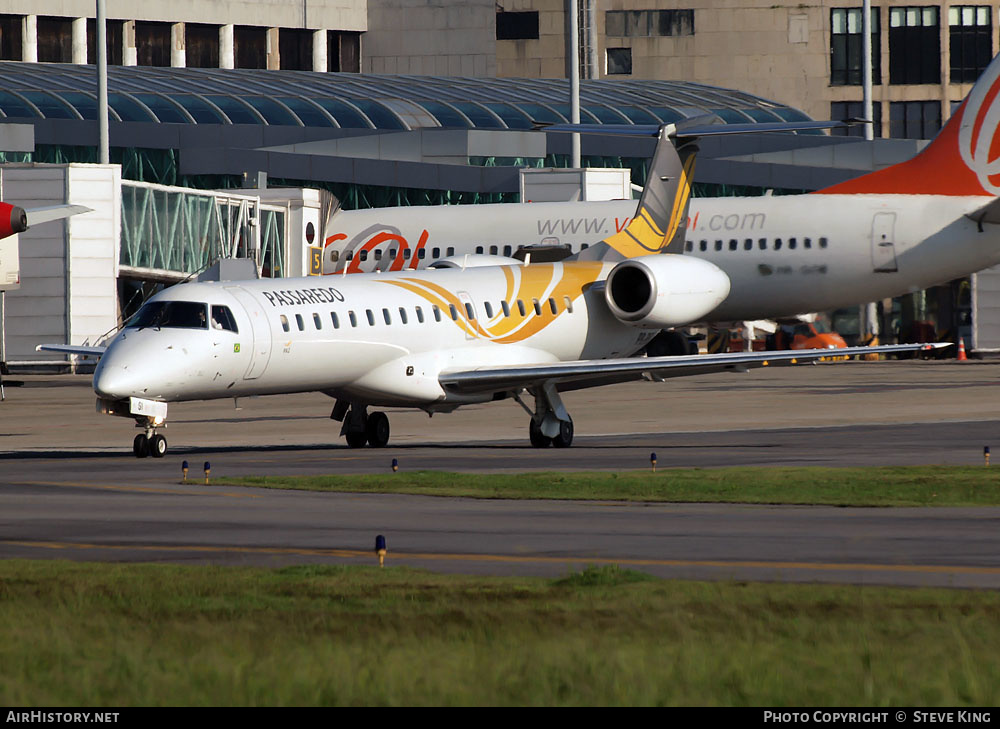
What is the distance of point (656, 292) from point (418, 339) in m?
5.70

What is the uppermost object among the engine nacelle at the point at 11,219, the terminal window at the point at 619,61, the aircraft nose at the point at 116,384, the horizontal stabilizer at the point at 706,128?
the terminal window at the point at 619,61

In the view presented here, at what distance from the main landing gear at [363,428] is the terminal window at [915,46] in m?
103

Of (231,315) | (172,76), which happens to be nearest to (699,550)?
(231,315)

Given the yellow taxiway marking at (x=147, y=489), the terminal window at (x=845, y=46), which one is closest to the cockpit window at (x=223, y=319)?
the yellow taxiway marking at (x=147, y=489)

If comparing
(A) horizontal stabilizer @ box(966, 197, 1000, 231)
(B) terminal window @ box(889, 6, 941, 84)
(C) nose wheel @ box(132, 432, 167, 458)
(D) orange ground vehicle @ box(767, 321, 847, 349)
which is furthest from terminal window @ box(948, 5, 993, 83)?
(C) nose wheel @ box(132, 432, 167, 458)

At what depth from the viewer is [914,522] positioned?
19562 mm

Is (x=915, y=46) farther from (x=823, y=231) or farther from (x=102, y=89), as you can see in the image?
(x=102, y=89)

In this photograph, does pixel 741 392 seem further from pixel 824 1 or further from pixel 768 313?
pixel 824 1

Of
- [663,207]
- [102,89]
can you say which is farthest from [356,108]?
[663,207]

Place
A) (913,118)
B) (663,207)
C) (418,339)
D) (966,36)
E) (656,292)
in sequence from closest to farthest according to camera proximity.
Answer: (418,339) → (656,292) → (663,207) → (966,36) → (913,118)

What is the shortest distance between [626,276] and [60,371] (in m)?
28.0

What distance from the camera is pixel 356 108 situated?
281 feet

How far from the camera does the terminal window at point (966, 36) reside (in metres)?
129

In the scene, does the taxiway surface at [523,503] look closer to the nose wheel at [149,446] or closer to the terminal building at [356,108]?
the nose wheel at [149,446]
